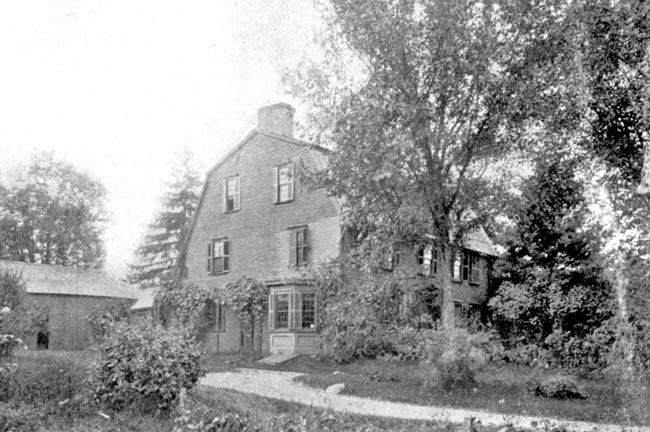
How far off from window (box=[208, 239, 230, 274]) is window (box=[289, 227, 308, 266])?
13.5 ft

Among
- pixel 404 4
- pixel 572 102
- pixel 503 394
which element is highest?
pixel 404 4

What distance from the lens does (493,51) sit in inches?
600

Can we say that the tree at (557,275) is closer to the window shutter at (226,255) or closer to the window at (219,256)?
the window shutter at (226,255)

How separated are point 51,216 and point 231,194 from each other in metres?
26.1

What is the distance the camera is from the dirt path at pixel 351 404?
10.5 m

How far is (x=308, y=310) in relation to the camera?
967 inches

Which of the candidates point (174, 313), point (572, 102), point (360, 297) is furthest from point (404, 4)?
point (174, 313)

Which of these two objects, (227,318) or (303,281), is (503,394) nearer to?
(303,281)

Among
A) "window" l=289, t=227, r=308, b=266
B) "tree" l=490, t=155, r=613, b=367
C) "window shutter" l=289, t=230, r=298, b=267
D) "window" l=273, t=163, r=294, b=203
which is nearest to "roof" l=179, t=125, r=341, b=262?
A: "window" l=273, t=163, r=294, b=203

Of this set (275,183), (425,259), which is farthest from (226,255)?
(425,259)

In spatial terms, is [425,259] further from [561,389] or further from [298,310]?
[561,389]

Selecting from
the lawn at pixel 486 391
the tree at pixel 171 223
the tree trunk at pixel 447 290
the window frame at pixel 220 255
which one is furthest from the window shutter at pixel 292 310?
the tree at pixel 171 223

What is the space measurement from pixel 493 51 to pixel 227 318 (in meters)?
17.3

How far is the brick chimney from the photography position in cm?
2847
